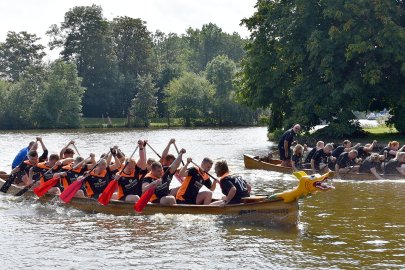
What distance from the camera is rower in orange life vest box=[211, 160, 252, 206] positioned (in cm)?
1357

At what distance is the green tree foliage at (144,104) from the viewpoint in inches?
3255

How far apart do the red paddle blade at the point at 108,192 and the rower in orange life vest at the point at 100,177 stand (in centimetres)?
93

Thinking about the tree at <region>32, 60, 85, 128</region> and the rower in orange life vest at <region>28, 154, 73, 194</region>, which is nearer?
the rower in orange life vest at <region>28, 154, 73, 194</region>

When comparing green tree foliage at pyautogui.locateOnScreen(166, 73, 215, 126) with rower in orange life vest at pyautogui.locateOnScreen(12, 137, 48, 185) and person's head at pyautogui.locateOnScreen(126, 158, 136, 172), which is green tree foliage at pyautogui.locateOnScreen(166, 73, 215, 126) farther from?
person's head at pyautogui.locateOnScreen(126, 158, 136, 172)

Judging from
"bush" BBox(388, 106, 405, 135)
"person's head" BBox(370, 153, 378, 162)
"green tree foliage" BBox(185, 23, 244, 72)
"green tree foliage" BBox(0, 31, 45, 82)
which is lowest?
"person's head" BBox(370, 153, 378, 162)

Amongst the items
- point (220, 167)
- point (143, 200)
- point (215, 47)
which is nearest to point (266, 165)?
point (143, 200)

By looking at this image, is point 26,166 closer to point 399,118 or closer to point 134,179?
point 134,179

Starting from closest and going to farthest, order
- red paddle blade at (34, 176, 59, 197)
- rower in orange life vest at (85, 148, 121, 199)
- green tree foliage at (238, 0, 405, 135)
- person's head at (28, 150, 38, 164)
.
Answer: rower in orange life vest at (85, 148, 121, 199) < red paddle blade at (34, 176, 59, 197) < person's head at (28, 150, 38, 164) < green tree foliage at (238, 0, 405, 135)

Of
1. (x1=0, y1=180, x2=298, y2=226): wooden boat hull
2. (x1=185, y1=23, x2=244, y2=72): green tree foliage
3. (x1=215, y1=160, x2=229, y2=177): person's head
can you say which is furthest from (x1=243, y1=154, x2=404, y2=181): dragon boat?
(x1=185, y1=23, x2=244, y2=72): green tree foliage

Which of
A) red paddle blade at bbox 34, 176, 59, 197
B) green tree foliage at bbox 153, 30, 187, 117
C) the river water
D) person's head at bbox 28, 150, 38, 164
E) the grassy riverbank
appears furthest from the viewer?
green tree foliage at bbox 153, 30, 187, 117

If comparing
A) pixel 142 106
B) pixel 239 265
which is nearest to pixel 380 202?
pixel 239 265

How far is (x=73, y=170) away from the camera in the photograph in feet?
55.6

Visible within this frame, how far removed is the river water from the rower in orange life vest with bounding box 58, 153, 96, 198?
77 centimetres

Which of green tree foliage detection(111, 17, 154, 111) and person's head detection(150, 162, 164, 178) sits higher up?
green tree foliage detection(111, 17, 154, 111)
